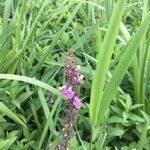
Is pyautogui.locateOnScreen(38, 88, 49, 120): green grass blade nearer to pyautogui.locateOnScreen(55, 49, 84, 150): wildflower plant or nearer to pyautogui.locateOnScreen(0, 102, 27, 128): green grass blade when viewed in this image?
pyautogui.locateOnScreen(0, 102, 27, 128): green grass blade

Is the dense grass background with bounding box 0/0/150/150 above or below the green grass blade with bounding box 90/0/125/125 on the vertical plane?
below

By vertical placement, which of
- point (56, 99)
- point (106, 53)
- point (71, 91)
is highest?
point (106, 53)

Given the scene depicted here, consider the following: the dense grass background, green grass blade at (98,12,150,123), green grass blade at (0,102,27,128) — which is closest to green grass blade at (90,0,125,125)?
green grass blade at (98,12,150,123)

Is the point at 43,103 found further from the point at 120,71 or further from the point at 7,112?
the point at 120,71

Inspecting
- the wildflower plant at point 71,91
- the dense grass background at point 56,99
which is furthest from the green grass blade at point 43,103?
the wildflower plant at point 71,91

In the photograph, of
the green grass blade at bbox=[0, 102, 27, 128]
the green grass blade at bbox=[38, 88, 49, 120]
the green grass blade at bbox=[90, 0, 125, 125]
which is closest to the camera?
the green grass blade at bbox=[90, 0, 125, 125]

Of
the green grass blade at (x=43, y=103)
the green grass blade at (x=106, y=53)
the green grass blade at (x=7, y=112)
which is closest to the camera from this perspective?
the green grass blade at (x=106, y=53)

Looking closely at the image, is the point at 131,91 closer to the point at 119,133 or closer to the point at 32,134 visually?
the point at 119,133

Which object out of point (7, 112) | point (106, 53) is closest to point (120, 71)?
point (106, 53)

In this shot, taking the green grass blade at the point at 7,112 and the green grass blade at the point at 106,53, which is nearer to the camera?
the green grass blade at the point at 106,53

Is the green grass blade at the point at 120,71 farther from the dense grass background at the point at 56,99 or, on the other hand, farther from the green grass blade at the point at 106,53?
the dense grass background at the point at 56,99

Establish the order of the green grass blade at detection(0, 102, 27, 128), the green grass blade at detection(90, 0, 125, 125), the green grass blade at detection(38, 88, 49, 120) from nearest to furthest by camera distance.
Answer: the green grass blade at detection(90, 0, 125, 125) → the green grass blade at detection(0, 102, 27, 128) → the green grass blade at detection(38, 88, 49, 120)
